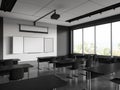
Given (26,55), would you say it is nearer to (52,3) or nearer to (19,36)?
(19,36)

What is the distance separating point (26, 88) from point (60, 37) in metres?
7.09

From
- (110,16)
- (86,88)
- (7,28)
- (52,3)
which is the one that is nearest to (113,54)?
(110,16)

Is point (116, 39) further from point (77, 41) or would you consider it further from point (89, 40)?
point (77, 41)

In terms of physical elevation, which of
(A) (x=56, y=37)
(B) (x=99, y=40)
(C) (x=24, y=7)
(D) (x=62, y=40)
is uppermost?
(C) (x=24, y=7)

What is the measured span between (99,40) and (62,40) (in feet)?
10.2

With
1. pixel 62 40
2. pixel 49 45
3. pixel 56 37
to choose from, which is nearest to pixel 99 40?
pixel 62 40

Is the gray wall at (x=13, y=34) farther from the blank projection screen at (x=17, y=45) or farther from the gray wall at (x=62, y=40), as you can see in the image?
the gray wall at (x=62, y=40)

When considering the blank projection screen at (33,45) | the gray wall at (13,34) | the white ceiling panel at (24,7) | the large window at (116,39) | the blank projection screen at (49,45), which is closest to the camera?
the white ceiling panel at (24,7)

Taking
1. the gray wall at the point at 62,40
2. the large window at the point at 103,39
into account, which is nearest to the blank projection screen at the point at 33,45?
the gray wall at the point at 62,40

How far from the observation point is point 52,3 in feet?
13.4

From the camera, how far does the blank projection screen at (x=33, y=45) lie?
6.85m

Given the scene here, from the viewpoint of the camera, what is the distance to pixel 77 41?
330 inches

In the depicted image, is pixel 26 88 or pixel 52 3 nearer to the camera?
pixel 26 88

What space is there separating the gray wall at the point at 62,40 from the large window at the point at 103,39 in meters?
2.82
